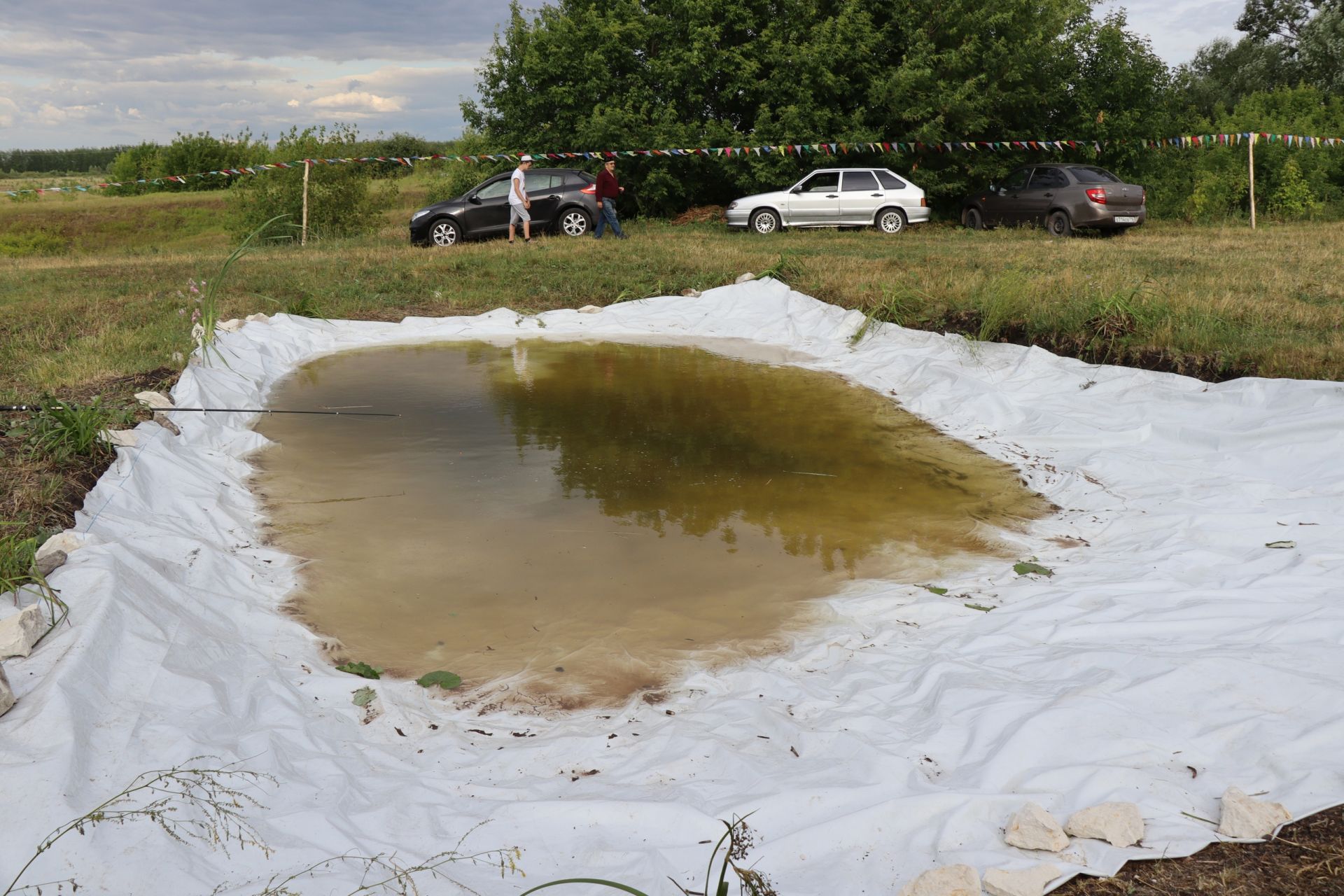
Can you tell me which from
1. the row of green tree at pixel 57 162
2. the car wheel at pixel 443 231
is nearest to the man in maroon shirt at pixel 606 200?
the car wheel at pixel 443 231

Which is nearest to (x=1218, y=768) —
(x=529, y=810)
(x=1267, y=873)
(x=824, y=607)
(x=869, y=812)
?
(x=1267, y=873)

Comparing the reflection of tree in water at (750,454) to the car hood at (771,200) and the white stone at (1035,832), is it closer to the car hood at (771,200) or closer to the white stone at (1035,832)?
the white stone at (1035,832)

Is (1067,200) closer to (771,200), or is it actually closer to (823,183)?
(823,183)

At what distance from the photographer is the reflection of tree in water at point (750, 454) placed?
5910 mm

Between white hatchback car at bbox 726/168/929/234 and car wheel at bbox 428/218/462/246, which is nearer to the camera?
car wheel at bbox 428/218/462/246

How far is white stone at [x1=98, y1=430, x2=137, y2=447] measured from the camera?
570 centimetres

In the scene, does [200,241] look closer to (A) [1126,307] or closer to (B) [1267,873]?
(A) [1126,307]

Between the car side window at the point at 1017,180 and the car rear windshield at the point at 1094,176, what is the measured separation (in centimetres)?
95

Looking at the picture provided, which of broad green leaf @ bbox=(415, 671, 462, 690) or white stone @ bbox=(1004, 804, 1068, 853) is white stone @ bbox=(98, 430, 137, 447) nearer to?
broad green leaf @ bbox=(415, 671, 462, 690)

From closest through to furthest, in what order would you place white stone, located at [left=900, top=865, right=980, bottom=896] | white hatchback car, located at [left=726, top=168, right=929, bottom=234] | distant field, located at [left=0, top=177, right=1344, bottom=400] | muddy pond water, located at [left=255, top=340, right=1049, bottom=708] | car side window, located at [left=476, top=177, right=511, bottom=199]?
white stone, located at [left=900, top=865, right=980, bottom=896] → muddy pond water, located at [left=255, top=340, right=1049, bottom=708] → distant field, located at [left=0, top=177, right=1344, bottom=400] → car side window, located at [left=476, top=177, right=511, bottom=199] → white hatchback car, located at [left=726, top=168, right=929, bottom=234]

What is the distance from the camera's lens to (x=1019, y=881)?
9.07 feet

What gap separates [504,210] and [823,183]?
20.3 feet

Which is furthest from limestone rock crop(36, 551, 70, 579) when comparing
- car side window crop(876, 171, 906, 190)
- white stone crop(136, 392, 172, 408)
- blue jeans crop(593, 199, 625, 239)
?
car side window crop(876, 171, 906, 190)

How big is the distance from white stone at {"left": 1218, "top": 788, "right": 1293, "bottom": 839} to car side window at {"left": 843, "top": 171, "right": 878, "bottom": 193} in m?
16.9
